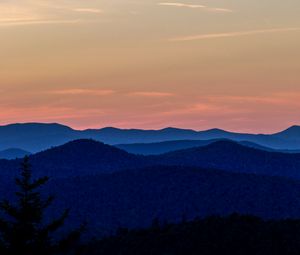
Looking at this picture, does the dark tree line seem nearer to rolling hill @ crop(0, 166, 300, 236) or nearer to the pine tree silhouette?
the pine tree silhouette

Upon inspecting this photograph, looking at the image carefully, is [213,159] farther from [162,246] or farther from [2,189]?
[162,246]

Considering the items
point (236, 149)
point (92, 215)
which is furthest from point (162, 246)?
point (236, 149)

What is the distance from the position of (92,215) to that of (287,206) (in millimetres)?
27067

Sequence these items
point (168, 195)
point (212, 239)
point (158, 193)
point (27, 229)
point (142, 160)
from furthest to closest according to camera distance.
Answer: point (142, 160) → point (158, 193) → point (168, 195) → point (212, 239) → point (27, 229)

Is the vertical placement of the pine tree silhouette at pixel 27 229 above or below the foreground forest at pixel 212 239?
above

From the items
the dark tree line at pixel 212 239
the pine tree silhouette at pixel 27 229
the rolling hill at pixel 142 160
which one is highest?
the rolling hill at pixel 142 160

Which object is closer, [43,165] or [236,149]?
[43,165]

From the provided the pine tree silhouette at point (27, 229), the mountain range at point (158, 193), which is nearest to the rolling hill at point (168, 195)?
the mountain range at point (158, 193)

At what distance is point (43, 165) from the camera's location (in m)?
155

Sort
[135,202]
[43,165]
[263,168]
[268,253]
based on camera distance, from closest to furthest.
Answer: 1. [268,253]
2. [135,202]
3. [43,165]
4. [263,168]

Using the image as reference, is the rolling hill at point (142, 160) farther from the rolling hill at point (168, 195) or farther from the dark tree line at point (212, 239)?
the dark tree line at point (212, 239)

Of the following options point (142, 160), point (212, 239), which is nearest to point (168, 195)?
point (142, 160)

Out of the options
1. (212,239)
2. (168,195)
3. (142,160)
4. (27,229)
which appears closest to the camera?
(27,229)

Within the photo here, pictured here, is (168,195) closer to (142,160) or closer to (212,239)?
(142,160)
